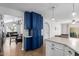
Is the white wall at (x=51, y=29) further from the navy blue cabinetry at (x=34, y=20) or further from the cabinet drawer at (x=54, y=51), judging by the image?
the cabinet drawer at (x=54, y=51)

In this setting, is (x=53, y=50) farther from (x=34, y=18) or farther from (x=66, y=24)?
(x=66, y=24)

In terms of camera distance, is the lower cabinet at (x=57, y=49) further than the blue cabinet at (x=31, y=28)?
No

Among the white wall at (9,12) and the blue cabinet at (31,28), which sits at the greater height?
the white wall at (9,12)

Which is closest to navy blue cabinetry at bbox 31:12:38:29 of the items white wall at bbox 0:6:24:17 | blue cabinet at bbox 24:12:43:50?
blue cabinet at bbox 24:12:43:50

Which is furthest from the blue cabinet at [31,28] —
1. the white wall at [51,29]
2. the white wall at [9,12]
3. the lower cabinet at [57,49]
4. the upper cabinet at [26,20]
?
the white wall at [51,29]

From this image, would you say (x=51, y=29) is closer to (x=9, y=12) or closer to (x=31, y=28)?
(x=31, y=28)

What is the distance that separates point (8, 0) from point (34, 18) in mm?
4565

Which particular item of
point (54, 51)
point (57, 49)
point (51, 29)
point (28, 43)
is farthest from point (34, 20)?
point (51, 29)

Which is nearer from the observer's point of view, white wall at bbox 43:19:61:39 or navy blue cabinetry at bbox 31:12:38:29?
navy blue cabinetry at bbox 31:12:38:29

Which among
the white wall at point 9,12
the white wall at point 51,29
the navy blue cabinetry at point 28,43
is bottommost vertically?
the navy blue cabinetry at point 28,43

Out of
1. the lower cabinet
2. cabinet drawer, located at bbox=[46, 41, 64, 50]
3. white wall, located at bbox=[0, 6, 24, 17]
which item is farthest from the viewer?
white wall, located at bbox=[0, 6, 24, 17]

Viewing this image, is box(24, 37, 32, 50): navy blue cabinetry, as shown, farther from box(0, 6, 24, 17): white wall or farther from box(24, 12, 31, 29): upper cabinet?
box(0, 6, 24, 17): white wall

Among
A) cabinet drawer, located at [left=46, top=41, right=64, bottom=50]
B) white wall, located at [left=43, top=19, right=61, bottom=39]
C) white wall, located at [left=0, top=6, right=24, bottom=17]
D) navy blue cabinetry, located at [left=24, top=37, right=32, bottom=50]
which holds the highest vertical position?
white wall, located at [left=0, top=6, right=24, bottom=17]

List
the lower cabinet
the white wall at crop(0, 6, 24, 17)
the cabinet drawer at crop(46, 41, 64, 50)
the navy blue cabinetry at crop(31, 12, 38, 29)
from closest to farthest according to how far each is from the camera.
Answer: the lower cabinet, the cabinet drawer at crop(46, 41, 64, 50), the white wall at crop(0, 6, 24, 17), the navy blue cabinetry at crop(31, 12, 38, 29)
